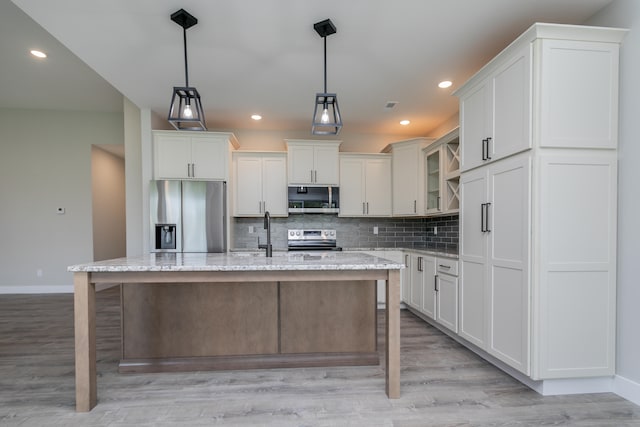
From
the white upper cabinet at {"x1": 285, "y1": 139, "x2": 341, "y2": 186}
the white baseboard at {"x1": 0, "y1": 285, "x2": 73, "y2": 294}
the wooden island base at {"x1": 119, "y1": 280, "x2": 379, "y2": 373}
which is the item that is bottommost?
the white baseboard at {"x1": 0, "y1": 285, "x2": 73, "y2": 294}

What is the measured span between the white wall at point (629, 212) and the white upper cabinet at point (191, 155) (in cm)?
387

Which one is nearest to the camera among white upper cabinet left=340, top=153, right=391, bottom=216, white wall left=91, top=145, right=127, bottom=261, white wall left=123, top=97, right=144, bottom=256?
white wall left=123, top=97, right=144, bottom=256

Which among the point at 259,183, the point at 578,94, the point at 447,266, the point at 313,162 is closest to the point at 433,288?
the point at 447,266

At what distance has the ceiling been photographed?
2191 millimetres

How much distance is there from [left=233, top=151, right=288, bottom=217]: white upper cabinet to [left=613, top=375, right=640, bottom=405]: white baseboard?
12.0ft

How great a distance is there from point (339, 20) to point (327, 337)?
245 centimetres

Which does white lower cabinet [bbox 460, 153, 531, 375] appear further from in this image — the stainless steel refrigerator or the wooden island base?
the stainless steel refrigerator

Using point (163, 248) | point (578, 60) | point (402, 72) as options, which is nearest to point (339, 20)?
point (402, 72)

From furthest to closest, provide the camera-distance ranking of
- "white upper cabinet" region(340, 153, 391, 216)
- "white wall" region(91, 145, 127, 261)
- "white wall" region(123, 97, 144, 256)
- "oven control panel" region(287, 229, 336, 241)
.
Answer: "white wall" region(91, 145, 127, 261) < "oven control panel" region(287, 229, 336, 241) < "white upper cabinet" region(340, 153, 391, 216) < "white wall" region(123, 97, 144, 256)

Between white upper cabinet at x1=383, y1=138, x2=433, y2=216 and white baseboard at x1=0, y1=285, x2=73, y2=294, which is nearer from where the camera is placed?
white upper cabinet at x1=383, y1=138, x2=433, y2=216

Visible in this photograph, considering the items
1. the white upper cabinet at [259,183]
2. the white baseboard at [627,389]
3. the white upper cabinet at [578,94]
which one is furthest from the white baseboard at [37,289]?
the white baseboard at [627,389]

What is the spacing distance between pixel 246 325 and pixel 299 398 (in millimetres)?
686

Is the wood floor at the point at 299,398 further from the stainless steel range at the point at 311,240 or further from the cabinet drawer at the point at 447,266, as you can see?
the stainless steel range at the point at 311,240

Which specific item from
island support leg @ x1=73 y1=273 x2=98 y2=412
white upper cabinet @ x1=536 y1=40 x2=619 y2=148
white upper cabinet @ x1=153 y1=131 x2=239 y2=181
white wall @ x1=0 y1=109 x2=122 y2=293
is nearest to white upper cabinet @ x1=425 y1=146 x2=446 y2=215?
white upper cabinet @ x1=536 y1=40 x2=619 y2=148
